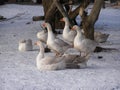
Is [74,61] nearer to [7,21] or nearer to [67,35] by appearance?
[67,35]

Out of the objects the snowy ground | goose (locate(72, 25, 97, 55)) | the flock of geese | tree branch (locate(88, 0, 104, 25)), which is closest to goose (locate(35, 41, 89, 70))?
the flock of geese

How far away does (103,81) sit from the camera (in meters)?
7.29

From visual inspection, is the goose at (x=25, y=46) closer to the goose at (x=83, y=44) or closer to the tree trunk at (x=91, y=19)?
the tree trunk at (x=91, y=19)

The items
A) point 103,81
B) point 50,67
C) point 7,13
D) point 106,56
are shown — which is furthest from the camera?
point 7,13

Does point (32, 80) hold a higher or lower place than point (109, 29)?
higher

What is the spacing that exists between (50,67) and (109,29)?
26.5ft

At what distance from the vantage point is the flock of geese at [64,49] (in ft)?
26.4

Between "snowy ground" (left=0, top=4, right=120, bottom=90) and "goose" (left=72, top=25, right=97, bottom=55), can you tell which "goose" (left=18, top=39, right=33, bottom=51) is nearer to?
"snowy ground" (left=0, top=4, right=120, bottom=90)

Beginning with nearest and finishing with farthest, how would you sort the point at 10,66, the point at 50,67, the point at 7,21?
1. the point at 50,67
2. the point at 10,66
3. the point at 7,21

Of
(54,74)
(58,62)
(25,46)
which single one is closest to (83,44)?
(58,62)

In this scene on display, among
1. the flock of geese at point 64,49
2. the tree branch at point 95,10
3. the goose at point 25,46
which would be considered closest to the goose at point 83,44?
the flock of geese at point 64,49

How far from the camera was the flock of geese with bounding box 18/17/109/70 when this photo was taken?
8047 millimetres

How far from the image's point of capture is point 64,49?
906 cm

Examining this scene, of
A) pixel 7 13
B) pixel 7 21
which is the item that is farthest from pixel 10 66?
pixel 7 13
